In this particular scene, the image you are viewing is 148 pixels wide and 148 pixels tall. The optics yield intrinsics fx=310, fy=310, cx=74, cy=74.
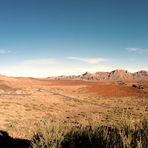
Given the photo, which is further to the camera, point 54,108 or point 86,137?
point 54,108

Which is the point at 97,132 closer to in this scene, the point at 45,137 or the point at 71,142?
the point at 71,142

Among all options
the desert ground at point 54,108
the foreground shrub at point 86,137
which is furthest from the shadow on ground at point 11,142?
the foreground shrub at point 86,137

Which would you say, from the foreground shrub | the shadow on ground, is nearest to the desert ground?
the shadow on ground

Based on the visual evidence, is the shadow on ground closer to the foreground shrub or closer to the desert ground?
the desert ground

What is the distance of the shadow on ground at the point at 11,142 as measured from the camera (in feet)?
41.7

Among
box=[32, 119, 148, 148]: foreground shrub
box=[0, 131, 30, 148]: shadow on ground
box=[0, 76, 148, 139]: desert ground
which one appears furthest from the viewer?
box=[0, 76, 148, 139]: desert ground

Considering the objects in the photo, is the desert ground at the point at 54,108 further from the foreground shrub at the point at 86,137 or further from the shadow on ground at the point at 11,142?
the foreground shrub at the point at 86,137

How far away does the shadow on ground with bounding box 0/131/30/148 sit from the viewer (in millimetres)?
12711

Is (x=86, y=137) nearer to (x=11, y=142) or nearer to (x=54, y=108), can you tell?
(x=11, y=142)

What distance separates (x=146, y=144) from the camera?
7488 mm

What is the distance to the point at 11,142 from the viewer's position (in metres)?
13.4

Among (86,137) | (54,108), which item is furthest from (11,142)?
(54,108)

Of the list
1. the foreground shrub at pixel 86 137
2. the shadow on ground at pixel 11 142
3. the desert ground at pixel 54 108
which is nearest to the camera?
the foreground shrub at pixel 86 137

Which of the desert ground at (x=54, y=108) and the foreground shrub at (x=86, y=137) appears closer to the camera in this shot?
the foreground shrub at (x=86, y=137)
